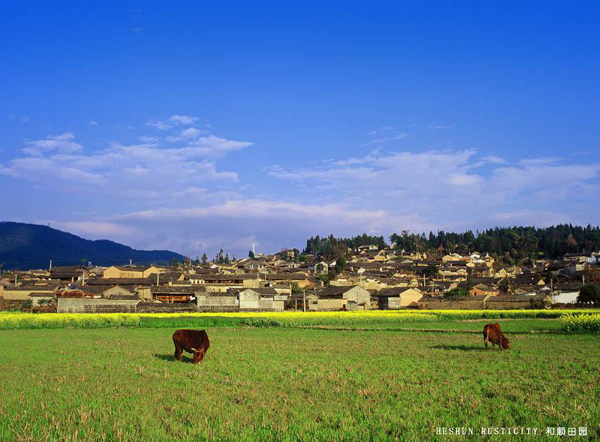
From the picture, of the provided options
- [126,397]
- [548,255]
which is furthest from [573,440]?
[548,255]

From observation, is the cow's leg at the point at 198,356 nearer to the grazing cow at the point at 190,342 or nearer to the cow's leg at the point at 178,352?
the grazing cow at the point at 190,342

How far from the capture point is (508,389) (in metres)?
11.6

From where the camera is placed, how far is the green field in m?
8.57

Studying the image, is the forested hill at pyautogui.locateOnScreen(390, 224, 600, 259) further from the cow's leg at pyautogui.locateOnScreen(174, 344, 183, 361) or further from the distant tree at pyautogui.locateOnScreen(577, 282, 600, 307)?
the cow's leg at pyautogui.locateOnScreen(174, 344, 183, 361)

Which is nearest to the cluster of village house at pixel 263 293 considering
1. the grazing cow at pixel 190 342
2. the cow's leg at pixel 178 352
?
the cow's leg at pixel 178 352

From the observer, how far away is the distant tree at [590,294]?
205 ft

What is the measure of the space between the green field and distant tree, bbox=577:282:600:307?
49051 millimetres

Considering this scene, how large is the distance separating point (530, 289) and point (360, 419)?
8366cm

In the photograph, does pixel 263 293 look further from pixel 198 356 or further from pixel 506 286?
→ pixel 198 356

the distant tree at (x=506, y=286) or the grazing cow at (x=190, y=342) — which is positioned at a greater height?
the grazing cow at (x=190, y=342)

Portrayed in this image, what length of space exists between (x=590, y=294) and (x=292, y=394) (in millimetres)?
61767

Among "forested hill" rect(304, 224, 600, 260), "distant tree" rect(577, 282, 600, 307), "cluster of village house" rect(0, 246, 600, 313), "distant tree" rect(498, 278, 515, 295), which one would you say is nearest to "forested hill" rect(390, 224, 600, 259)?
"forested hill" rect(304, 224, 600, 260)

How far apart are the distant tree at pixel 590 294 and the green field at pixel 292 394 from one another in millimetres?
49051

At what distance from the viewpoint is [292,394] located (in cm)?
1132
